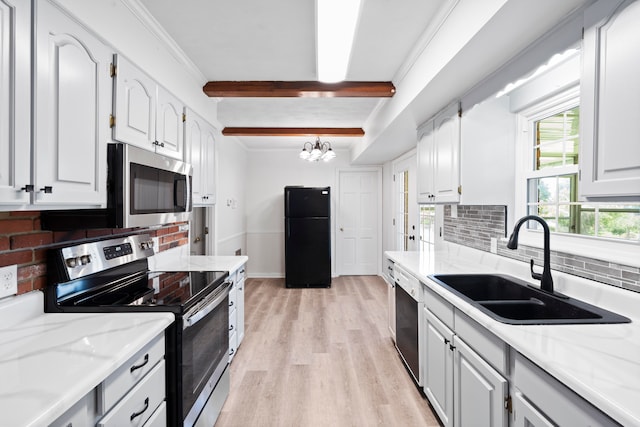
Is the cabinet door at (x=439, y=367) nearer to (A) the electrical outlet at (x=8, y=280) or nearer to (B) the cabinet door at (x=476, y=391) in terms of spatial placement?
(B) the cabinet door at (x=476, y=391)

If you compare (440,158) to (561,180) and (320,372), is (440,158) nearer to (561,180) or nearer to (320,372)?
(561,180)

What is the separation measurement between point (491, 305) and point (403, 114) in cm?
163

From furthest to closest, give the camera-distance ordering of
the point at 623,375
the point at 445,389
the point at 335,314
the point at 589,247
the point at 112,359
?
the point at 335,314, the point at 445,389, the point at 589,247, the point at 112,359, the point at 623,375

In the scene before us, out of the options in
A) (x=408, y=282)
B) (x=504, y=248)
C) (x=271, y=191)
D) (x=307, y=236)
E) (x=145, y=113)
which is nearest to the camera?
(x=145, y=113)

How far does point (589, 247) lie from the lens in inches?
62.5

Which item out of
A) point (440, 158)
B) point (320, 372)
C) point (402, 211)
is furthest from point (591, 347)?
point (402, 211)

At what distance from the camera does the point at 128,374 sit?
1.11m

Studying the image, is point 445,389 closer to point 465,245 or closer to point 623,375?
point 623,375

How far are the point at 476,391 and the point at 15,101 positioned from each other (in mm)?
2073

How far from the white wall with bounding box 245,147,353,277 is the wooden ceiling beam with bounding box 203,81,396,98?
2.86 meters

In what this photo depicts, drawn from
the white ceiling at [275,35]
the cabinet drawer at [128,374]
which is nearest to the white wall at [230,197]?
the white ceiling at [275,35]

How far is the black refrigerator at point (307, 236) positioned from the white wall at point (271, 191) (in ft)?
2.26

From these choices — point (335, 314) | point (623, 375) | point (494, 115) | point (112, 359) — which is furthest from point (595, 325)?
point (335, 314)

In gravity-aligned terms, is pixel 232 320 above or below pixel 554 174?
below
